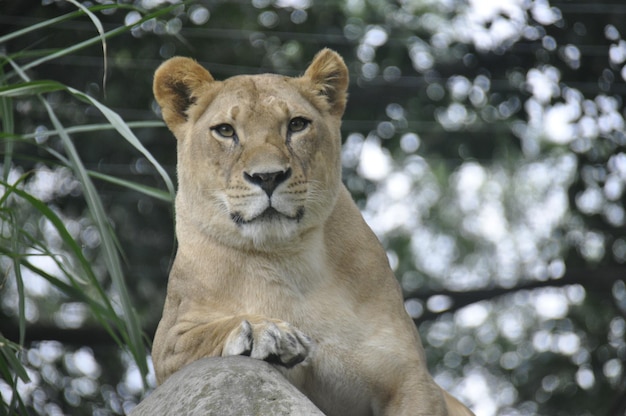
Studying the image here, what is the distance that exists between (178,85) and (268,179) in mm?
547

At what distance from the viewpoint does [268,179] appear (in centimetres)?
274

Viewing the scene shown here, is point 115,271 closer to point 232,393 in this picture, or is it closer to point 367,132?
point 232,393

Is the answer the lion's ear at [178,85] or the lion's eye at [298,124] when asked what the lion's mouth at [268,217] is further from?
the lion's ear at [178,85]

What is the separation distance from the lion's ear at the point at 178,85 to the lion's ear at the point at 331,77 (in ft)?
0.97

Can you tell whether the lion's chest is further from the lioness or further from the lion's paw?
the lion's paw

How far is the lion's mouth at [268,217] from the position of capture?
276 cm

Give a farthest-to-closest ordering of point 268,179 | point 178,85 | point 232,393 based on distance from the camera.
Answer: point 178,85 → point 268,179 → point 232,393

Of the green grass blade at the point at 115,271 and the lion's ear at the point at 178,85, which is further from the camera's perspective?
the lion's ear at the point at 178,85

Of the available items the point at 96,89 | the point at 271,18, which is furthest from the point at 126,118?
the point at 271,18

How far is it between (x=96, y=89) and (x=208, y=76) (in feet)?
12.4

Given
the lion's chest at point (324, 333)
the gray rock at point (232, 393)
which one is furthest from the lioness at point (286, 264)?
the gray rock at point (232, 393)

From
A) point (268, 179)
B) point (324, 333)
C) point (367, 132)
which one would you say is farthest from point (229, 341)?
point (367, 132)

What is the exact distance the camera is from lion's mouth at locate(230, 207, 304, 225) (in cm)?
276

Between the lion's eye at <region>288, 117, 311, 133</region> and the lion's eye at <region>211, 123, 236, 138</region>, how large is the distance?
5.8 inches
